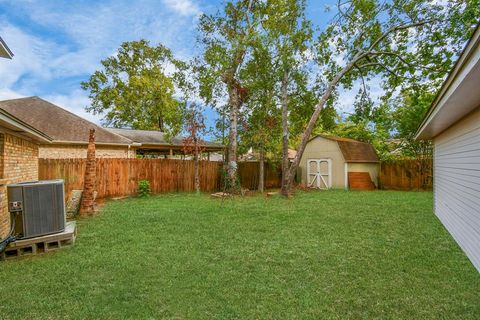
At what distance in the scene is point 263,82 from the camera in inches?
506

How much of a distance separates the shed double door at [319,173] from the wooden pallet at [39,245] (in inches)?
524

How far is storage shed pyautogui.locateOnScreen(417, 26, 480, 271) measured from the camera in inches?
112

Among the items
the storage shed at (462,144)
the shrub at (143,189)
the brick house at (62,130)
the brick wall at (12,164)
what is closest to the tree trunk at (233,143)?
the shrub at (143,189)

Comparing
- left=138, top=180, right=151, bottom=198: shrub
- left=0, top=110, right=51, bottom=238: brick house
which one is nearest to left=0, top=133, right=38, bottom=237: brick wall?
left=0, top=110, right=51, bottom=238: brick house

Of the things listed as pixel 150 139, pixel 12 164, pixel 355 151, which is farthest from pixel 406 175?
pixel 12 164

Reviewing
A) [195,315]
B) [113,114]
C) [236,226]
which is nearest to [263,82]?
[236,226]

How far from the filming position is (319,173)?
15.9m

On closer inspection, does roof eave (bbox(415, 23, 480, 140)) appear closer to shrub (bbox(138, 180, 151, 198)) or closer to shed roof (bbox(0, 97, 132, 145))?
shrub (bbox(138, 180, 151, 198))

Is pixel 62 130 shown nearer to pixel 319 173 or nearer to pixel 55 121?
pixel 55 121

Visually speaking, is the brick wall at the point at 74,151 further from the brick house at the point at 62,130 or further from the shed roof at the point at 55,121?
the shed roof at the point at 55,121

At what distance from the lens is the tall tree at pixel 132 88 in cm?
2319

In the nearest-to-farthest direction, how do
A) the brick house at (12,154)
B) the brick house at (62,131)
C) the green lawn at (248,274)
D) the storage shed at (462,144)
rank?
the green lawn at (248,274)
the storage shed at (462,144)
the brick house at (12,154)
the brick house at (62,131)

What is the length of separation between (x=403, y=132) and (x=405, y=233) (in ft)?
40.4

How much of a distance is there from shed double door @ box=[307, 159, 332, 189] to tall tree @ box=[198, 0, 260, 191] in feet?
19.2
